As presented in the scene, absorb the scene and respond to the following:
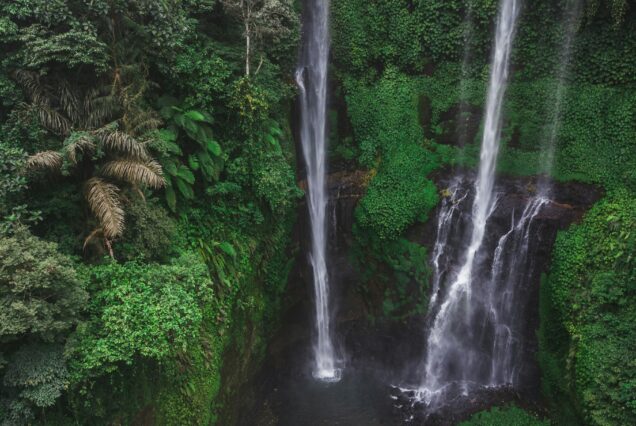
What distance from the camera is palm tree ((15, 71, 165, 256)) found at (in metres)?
7.74

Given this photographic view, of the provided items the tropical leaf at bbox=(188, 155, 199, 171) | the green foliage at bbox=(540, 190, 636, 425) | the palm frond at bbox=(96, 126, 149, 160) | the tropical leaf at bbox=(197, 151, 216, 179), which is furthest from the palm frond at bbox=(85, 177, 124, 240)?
the green foliage at bbox=(540, 190, 636, 425)

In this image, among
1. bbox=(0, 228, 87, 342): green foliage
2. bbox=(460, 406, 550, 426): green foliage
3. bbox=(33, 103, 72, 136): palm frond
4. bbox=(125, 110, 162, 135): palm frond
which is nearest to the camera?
bbox=(0, 228, 87, 342): green foliage

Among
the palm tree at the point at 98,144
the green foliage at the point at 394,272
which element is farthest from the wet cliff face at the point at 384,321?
the palm tree at the point at 98,144

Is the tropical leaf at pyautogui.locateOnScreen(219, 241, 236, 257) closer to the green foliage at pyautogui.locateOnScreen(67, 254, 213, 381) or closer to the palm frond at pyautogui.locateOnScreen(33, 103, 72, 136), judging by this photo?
the green foliage at pyautogui.locateOnScreen(67, 254, 213, 381)

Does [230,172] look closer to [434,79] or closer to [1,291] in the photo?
[1,291]

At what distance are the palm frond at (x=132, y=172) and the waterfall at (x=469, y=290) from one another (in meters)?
10.0

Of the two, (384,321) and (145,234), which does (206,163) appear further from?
(384,321)

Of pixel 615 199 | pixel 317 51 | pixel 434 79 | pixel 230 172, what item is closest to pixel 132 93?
pixel 230 172

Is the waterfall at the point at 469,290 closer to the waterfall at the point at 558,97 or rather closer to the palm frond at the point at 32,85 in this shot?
the waterfall at the point at 558,97

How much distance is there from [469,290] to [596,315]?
393 cm

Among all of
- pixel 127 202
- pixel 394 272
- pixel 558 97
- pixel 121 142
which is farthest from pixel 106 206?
pixel 558 97

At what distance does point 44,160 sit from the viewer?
7438 millimetres

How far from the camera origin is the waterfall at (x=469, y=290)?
14039 millimetres

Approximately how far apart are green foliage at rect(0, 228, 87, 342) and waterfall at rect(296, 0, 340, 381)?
30.5 ft
